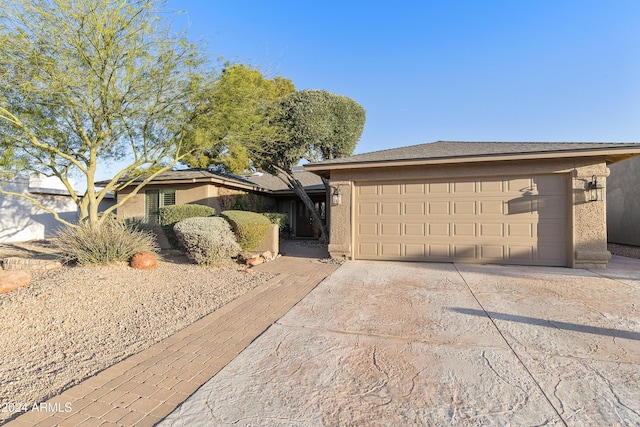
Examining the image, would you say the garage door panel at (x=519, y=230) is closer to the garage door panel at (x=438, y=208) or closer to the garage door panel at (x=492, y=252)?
the garage door panel at (x=492, y=252)

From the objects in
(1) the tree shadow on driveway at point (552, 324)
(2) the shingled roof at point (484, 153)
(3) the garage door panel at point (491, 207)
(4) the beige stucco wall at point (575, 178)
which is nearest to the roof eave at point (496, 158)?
(2) the shingled roof at point (484, 153)

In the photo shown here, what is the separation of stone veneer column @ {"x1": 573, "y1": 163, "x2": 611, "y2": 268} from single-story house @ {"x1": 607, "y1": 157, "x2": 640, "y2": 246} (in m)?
6.46

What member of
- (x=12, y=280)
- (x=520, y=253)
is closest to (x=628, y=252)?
(x=520, y=253)

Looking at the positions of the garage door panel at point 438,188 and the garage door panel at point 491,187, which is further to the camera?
the garage door panel at point 438,188

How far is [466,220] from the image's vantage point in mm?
7789

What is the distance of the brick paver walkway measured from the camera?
2112 millimetres

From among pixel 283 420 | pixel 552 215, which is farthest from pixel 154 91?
pixel 552 215

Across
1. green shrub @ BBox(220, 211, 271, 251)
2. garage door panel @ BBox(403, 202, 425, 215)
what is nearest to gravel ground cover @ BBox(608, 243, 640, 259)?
garage door panel @ BBox(403, 202, 425, 215)

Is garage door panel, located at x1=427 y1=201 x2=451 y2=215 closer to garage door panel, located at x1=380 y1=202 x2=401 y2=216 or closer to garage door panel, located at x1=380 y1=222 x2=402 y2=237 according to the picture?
garage door panel, located at x1=380 y1=202 x2=401 y2=216

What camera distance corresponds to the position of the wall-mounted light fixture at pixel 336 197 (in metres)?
8.58

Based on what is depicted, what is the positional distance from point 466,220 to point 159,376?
752cm

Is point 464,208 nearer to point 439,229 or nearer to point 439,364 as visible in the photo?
point 439,229

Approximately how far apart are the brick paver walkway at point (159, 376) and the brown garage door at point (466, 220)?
459 centimetres

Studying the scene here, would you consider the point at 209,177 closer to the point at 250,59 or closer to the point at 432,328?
the point at 250,59
